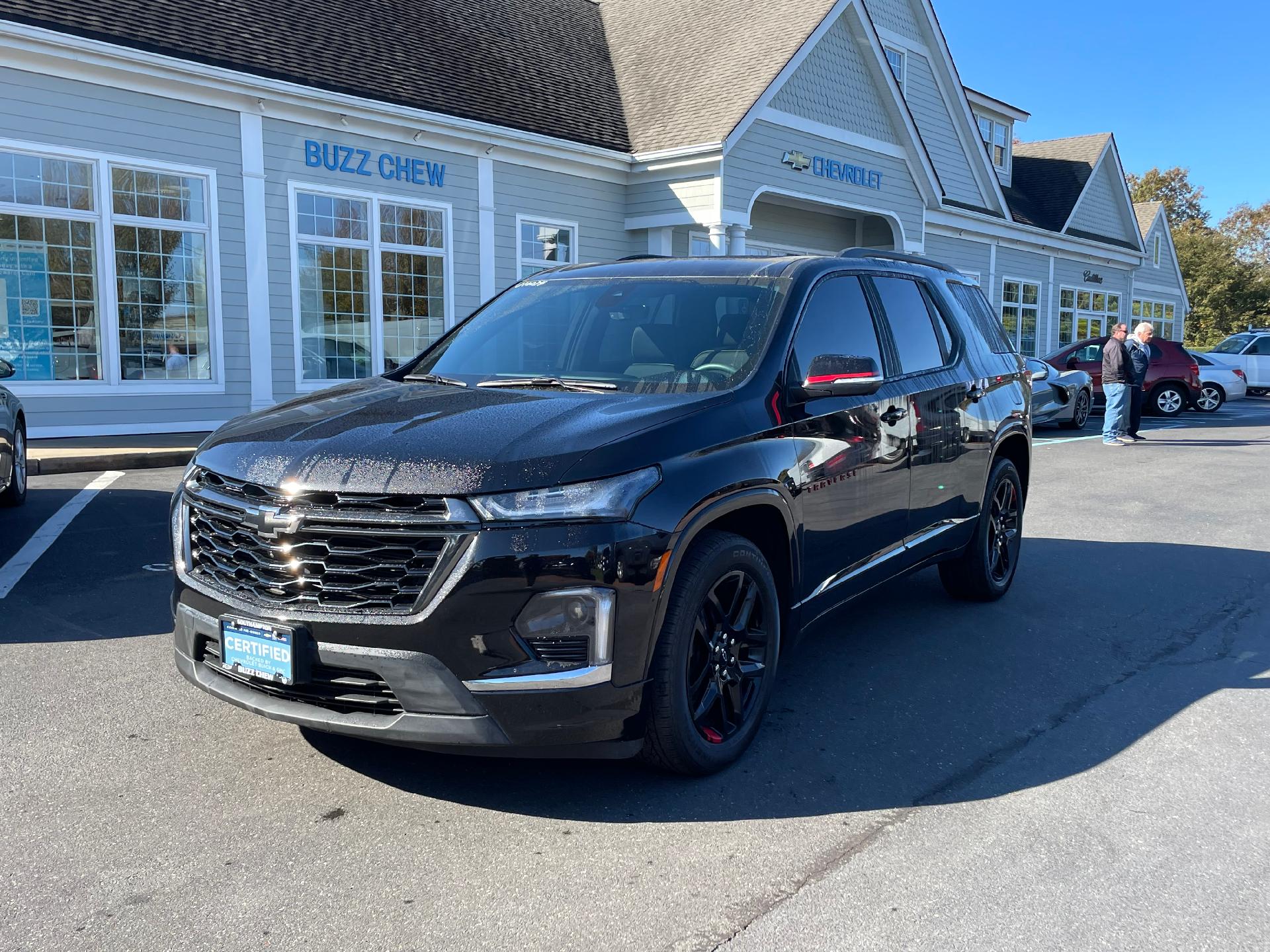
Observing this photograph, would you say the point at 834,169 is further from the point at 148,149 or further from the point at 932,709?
the point at 932,709

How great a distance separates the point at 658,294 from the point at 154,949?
10.4 ft

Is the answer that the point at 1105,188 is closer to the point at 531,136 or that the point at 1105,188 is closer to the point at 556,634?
the point at 531,136

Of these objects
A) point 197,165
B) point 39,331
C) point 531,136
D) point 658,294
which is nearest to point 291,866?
point 658,294

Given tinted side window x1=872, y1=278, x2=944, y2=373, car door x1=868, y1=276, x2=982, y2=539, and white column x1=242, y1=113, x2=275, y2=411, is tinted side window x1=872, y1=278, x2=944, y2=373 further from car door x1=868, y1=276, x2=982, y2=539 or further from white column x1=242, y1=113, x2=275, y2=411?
white column x1=242, y1=113, x2=275, y2=411

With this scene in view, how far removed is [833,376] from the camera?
4.27 meters

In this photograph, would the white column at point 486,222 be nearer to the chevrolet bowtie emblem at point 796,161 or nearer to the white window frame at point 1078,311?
the chevrolet bowtie emblem at point 796,161

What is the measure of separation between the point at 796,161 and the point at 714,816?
56.2 ft

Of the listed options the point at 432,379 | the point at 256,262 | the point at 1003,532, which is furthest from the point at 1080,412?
the point at 432,379

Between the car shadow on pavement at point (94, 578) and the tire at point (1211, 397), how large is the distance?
74.8 ft

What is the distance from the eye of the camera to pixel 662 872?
3137mm

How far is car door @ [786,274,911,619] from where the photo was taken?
4289 mm

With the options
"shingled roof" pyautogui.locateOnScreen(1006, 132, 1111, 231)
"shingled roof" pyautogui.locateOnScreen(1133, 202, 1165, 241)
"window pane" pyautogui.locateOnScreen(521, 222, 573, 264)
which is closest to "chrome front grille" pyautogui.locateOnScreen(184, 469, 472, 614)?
"window pane" pyautogui.locateOnScreen(521, 222, 573, 264)

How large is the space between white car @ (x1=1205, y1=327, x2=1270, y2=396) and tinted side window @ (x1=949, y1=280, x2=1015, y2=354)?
25857mm

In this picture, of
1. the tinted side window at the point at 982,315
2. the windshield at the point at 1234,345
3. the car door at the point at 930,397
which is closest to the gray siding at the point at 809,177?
the tinted side window at the point at 982,315
